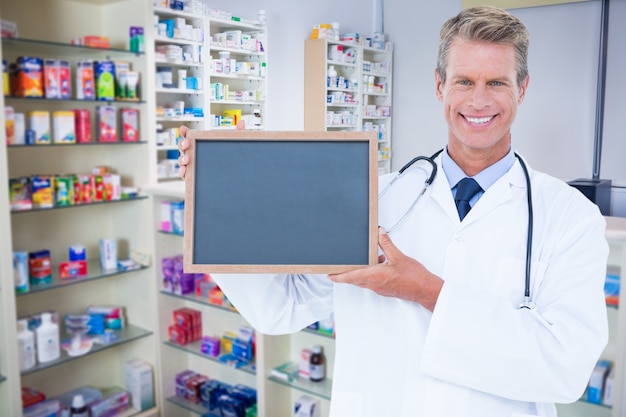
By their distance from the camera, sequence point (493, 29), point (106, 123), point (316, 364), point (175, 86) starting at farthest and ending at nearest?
point (106, 123)
point (316, 364)
point (175, 86)
point (493, 29)

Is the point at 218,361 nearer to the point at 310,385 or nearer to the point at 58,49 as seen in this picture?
the point at 310,385

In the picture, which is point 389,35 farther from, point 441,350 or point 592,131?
point 441,350

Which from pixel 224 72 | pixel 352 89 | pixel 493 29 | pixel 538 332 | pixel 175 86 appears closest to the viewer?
pixel 538 332

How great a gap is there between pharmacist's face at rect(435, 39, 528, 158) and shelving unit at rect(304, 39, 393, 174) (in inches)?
36.6

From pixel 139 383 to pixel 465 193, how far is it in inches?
103

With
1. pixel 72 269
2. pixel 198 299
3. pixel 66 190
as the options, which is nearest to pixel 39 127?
pixel 66 190

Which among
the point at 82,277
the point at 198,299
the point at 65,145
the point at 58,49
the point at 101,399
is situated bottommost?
the point at 101,399

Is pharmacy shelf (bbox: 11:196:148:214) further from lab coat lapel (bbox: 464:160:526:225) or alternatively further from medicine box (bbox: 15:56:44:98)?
lab coat lapel (bbox: 464:160:526:225)

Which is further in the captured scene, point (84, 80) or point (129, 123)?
point (129, 123)

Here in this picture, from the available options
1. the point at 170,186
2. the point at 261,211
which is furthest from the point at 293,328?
the point at 170,186

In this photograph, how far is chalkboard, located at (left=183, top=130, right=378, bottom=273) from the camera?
4.39 feet

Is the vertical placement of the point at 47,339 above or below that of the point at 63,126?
below

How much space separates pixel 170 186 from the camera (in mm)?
3252

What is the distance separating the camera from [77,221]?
10.6ft
